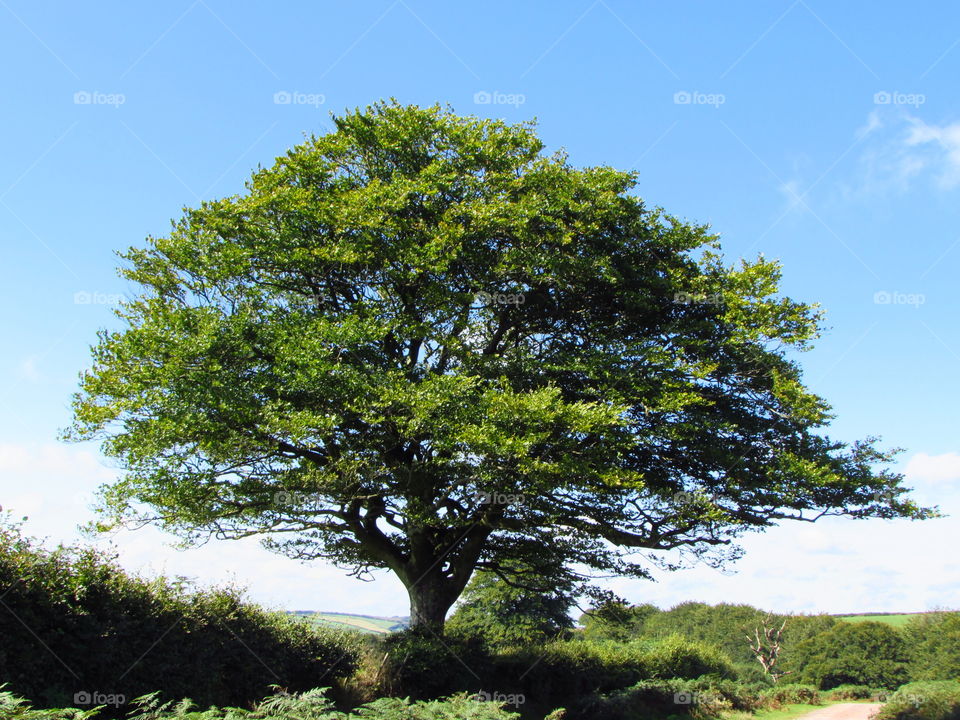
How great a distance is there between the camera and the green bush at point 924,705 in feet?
78.2

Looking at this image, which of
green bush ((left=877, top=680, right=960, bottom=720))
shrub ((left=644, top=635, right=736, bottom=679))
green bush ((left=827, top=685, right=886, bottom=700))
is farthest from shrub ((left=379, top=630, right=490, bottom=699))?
green bush ((left=827, top=685, right=886, bottom=700))

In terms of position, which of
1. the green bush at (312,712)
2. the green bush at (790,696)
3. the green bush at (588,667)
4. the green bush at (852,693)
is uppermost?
the green bush at (312,712)

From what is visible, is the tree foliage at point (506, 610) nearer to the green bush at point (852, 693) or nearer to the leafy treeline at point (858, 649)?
the leafy treeline at point (858, 649)

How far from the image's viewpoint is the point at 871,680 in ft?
160

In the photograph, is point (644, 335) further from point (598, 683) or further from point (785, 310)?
point (598, 683)

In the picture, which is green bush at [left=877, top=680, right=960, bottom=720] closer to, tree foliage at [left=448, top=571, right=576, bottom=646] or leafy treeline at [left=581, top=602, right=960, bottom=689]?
tree foliage at [left=448, top=571, right=576, bottom=646]

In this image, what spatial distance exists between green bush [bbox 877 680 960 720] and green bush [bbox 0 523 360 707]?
68.7 feet

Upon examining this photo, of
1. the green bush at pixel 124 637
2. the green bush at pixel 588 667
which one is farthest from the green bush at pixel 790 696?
the green bush at pixel 124 637

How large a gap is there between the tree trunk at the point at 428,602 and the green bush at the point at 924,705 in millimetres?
16986

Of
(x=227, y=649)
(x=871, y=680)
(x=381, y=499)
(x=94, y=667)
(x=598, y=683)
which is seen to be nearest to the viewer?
(x=94, y=667)

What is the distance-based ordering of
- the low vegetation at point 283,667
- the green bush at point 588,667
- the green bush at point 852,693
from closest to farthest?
the low vegetation at point 283,667 < the green bush at point 588,667 < the green bush at point 852,693

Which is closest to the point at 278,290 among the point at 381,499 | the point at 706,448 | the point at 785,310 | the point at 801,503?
the point at 381,499

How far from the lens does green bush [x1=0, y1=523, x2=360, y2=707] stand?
10734 millimetres

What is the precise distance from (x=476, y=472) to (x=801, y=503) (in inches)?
368
